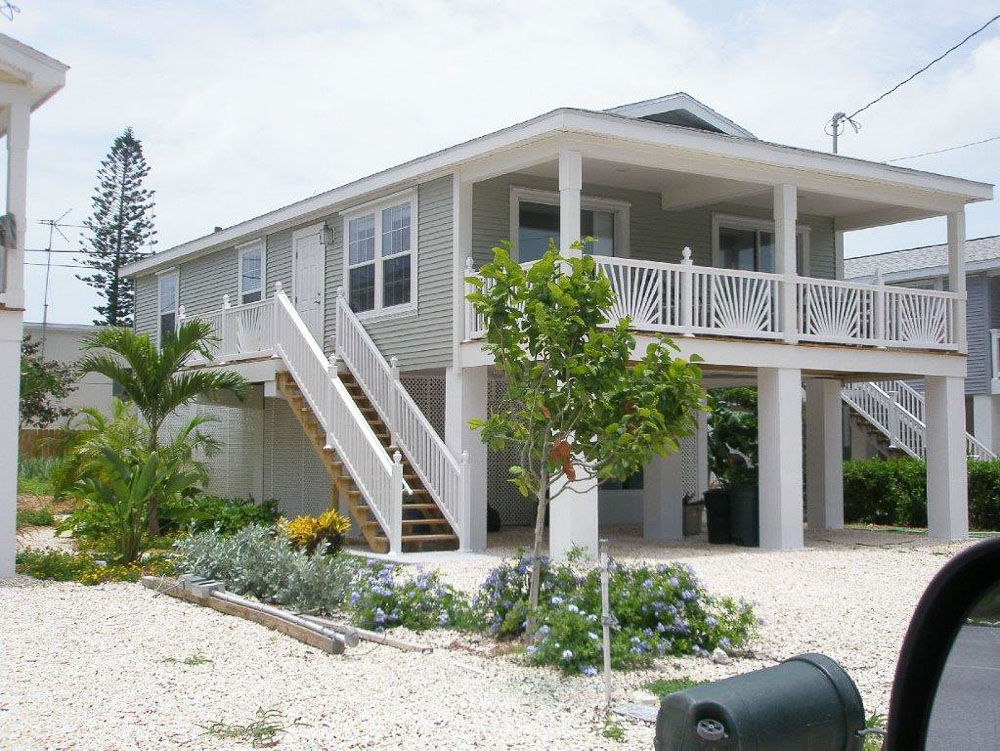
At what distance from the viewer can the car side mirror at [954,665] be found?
2.41m

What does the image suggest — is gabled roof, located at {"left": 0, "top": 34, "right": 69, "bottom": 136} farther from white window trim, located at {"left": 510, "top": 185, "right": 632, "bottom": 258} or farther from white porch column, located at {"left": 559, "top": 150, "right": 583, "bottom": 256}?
white window trim, located at {"left": 510, "top": 185, "right": 632, "bottom": 258}

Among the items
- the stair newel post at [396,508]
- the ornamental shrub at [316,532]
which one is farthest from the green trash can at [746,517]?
the ornamental shrub at [316,532]

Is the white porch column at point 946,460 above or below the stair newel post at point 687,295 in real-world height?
below

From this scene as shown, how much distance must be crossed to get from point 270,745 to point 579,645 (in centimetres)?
234

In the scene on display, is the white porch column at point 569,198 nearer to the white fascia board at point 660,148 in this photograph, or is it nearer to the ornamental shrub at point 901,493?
the white fascia board at point 660,148

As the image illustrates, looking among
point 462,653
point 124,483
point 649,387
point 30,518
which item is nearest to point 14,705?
point 462,653

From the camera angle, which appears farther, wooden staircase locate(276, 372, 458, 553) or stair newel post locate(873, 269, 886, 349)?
stair newel post locate(873, 269, 886, 349)

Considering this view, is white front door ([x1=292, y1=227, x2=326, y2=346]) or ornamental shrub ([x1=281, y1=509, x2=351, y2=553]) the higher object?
white front door ([x1=292, y1=227, x2=326, y2=346])

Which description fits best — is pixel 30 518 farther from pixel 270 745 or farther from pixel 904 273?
pixel 904 273

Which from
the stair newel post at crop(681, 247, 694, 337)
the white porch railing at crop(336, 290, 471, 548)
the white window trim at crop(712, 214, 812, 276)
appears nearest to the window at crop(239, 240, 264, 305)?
the white porch railing at crop(336, 290, 471, 548)

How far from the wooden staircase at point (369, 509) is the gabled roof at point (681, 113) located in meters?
5.70

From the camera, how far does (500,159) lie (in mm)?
15039

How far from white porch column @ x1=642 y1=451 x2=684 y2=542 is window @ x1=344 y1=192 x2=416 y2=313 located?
4.63m

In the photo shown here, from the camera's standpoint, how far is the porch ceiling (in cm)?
1617
